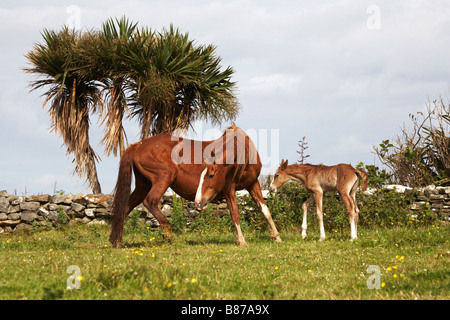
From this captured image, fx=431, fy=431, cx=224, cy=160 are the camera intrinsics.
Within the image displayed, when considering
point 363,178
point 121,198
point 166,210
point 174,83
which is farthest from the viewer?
point 174,83

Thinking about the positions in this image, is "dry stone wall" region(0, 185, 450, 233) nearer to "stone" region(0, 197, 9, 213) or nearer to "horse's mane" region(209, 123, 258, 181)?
"stone" region(0, 197, 9, 213)

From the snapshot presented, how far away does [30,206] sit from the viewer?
1479 cm

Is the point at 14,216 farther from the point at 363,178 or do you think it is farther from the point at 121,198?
the point at 363,178

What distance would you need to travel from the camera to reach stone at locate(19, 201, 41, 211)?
14.8 m

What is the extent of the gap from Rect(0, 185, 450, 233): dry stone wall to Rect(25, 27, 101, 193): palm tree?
4462 mm

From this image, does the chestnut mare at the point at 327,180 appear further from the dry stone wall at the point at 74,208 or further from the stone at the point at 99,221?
the stone at the point at 99,221

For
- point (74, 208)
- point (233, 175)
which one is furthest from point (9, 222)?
point (233, 175)

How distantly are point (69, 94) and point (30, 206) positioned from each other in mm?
6902

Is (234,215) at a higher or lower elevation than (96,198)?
lower

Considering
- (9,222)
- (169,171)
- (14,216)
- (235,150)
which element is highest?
(235,150)

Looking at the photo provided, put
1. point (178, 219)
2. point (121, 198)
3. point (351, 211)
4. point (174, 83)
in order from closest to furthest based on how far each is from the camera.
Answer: point (121, 198) < point (351, 211) < point (178, 219) < point (174, 83)

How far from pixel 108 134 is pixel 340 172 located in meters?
11.8
